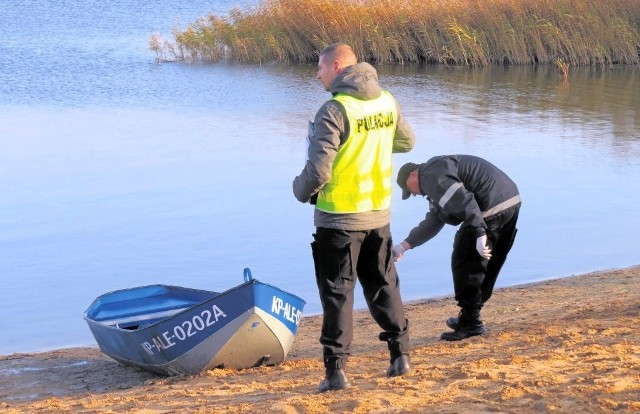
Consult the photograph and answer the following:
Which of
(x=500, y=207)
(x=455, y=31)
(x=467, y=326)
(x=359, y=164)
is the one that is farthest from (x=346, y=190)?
(x=455, y=31)

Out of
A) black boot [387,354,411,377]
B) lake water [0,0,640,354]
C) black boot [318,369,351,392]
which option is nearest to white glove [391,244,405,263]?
black boot [387,354,411,377]

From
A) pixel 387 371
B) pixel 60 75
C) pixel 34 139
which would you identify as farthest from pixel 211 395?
pixel 60 75

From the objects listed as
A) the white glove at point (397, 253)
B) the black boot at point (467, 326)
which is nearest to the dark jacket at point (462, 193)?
the white glove at point (397, 253)

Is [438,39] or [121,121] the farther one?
[438,39]

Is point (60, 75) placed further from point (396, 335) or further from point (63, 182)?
point (396, 335)

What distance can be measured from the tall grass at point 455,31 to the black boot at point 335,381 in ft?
67.7

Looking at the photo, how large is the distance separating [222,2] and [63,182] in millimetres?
32249

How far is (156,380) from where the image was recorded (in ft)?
24.7

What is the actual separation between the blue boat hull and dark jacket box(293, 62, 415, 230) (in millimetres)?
1335

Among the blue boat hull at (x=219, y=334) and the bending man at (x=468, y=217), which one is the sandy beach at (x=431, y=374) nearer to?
the blue boat hull at (x=219, y=334)

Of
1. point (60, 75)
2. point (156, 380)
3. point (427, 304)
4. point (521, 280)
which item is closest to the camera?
point (156, 380)

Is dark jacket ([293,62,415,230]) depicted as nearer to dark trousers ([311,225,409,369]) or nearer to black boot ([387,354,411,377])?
Result: dark trousers ([311,225,409,369])

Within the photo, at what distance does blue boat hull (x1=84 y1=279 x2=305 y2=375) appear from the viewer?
23.6 feet

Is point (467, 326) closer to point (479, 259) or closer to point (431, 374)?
point (479, 259)
